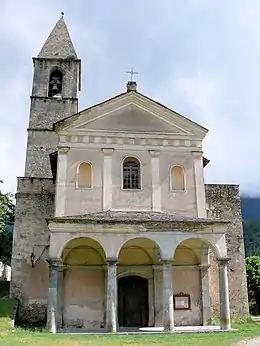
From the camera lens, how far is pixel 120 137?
21094 mm

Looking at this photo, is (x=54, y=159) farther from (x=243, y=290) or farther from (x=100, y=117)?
(x=243, y=290)

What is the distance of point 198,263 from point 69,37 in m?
24.8

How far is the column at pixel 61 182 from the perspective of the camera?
1981 centimetres

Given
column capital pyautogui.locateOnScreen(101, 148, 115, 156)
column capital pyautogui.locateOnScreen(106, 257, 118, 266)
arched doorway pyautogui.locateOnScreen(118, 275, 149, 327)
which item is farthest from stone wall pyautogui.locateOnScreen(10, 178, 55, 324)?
column capital pyautogui.locateOnScreen(106, 257, 118, 266)

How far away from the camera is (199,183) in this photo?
20.9m

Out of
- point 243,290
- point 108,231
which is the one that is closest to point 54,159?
point 108,231

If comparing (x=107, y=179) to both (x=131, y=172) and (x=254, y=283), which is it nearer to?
(x=131, y=172)

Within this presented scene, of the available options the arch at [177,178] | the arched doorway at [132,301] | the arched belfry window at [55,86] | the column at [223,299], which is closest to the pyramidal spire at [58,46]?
the arched belfry window at [55,86]

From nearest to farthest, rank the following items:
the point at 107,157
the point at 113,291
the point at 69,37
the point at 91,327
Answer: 1. the point at 113,291
2. the point at 91,327
3. the point at 107,157
4. the point at 69,37

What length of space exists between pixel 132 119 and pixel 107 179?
3.33 metres

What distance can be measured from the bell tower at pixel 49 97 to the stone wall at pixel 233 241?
1231cm

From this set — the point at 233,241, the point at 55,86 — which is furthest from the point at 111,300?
the point at 55,86

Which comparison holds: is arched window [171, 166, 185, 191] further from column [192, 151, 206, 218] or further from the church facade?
column [192, 151, 206, 218]

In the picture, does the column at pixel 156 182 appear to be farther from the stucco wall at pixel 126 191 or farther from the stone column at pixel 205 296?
the stone column at pixel 205 296
